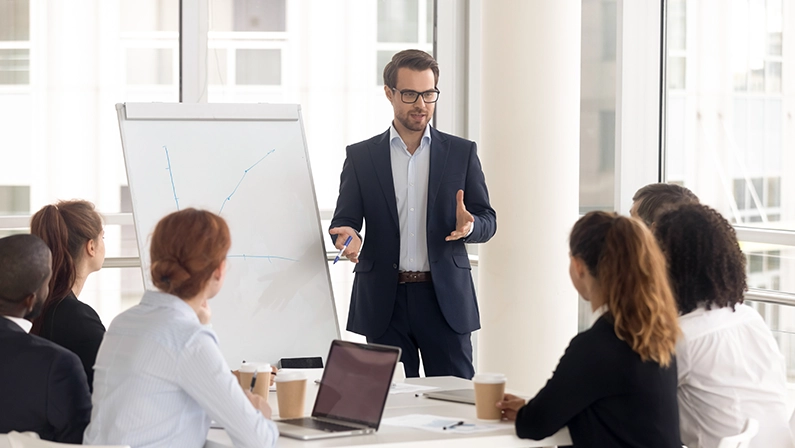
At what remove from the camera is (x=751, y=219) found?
15.3 ft

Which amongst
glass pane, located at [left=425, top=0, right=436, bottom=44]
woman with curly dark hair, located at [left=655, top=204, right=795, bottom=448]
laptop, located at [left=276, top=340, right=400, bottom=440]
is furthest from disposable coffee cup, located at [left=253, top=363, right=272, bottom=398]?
glass pane, located at [left=425, top=0, right=436, bottom=44]

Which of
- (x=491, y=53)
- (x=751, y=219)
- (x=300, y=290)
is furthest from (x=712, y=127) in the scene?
(x=300, y=290)

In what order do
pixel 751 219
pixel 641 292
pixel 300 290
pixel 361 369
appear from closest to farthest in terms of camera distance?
pixel 641 292
pixel 361 369
pixel 300 290
pixel 751 219

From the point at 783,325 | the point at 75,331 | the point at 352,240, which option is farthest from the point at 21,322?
the point at 783,325

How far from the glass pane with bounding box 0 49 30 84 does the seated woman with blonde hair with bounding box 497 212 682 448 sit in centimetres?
369

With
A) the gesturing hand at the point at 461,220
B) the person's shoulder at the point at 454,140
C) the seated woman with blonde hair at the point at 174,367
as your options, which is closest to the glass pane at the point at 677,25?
the person's shoulder at the point at 454,140

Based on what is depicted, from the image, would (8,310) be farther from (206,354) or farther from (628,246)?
(628,246)

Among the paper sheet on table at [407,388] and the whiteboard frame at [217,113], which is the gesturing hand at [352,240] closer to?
the whiteboard frame at [217,113]

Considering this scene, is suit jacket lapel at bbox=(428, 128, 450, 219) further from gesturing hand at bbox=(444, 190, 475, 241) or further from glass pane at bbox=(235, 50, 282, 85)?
glass pane at bbox=(235, 50, 282, 85)

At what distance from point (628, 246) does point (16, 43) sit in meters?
3.81

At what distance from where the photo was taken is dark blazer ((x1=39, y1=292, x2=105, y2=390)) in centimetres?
249

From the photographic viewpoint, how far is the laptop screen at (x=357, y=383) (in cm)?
212

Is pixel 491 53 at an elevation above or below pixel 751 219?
above

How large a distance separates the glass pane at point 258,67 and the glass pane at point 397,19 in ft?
2.04
